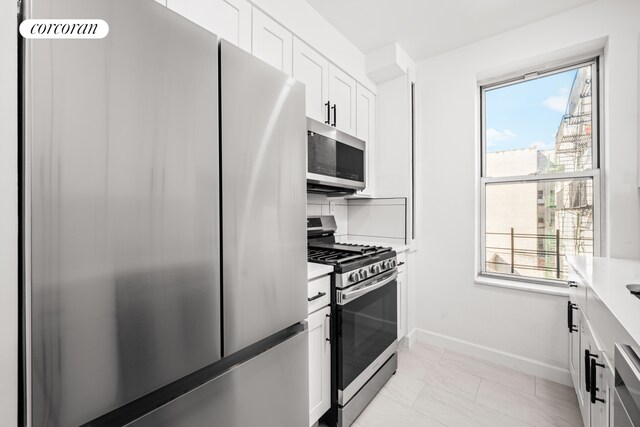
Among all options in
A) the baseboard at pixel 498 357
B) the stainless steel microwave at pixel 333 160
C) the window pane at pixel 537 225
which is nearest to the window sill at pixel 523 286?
the window pane at pixel 537 225

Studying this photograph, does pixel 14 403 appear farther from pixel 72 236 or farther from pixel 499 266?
pixel 499 266

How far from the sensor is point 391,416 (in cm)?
171

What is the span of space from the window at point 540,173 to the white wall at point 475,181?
173 mm

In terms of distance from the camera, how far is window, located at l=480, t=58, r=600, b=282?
2.13m

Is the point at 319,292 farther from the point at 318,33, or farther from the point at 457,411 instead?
the point at 318,33

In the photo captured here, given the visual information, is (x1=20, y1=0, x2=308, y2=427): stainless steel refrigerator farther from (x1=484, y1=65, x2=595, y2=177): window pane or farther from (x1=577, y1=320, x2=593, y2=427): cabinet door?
(x1=484, y1=65, x2=595, y2=177): window pane

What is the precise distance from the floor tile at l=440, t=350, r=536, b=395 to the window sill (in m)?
0.63

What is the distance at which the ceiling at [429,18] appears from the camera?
1967mm

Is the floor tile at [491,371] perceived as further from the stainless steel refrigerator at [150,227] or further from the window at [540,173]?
the stainless steel refrigerator at [150,227]

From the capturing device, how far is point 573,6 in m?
1.99

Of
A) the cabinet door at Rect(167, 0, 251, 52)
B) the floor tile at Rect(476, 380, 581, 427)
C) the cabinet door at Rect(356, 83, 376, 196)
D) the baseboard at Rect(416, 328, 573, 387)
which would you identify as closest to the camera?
the cabinet door at Rect(167, 0, 251, 52)

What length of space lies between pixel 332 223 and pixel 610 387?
187cm

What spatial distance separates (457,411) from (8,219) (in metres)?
2.24

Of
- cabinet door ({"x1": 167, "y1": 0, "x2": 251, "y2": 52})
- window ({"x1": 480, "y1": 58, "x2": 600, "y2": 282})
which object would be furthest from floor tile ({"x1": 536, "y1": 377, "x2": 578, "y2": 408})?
cabinet door ({"x1": 167, "y1": 0, "x2": 251, "y2": 52})
